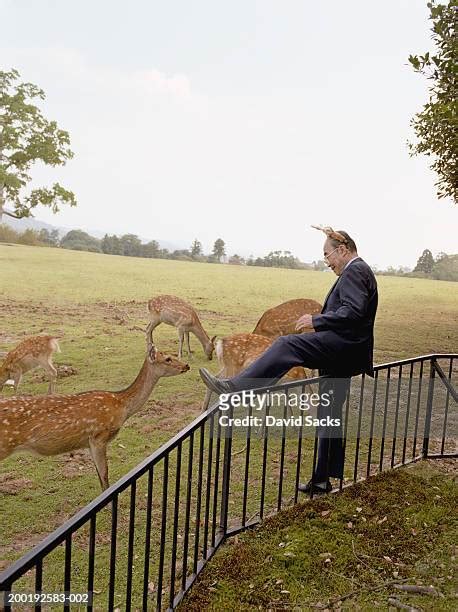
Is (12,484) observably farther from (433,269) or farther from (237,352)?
(433,269)

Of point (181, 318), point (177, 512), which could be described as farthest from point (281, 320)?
point (177, 512)

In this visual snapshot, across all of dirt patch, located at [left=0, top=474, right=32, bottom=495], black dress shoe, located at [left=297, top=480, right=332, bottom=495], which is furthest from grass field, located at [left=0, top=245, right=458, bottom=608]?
black dress shoe, located at [left=297, top=480, right=332, bottom=495]

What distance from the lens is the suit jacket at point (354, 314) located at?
331 centimetres

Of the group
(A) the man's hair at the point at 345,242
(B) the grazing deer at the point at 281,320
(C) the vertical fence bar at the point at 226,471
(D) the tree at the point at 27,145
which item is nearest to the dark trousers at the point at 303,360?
(C) the vertical fence bar at the point at 226,471

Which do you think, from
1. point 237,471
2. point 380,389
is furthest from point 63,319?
point 237,471

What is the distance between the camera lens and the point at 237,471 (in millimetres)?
4383

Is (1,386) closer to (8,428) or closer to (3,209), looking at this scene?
(8,428)

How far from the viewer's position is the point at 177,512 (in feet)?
8.76

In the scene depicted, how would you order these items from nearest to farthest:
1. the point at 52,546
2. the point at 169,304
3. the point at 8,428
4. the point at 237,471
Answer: the point at 52,546 < the point at 8,428 < the point at 237,471 < the point at 169,304

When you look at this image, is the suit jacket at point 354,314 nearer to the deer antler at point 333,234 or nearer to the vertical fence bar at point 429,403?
the deer antler at point 333,234

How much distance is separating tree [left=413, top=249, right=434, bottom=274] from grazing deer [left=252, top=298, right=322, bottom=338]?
1180 inches

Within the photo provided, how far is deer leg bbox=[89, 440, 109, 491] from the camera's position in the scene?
396 centimetres

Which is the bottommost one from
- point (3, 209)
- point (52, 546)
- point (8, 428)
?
point (8, 428)

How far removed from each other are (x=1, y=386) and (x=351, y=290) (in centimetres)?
465
